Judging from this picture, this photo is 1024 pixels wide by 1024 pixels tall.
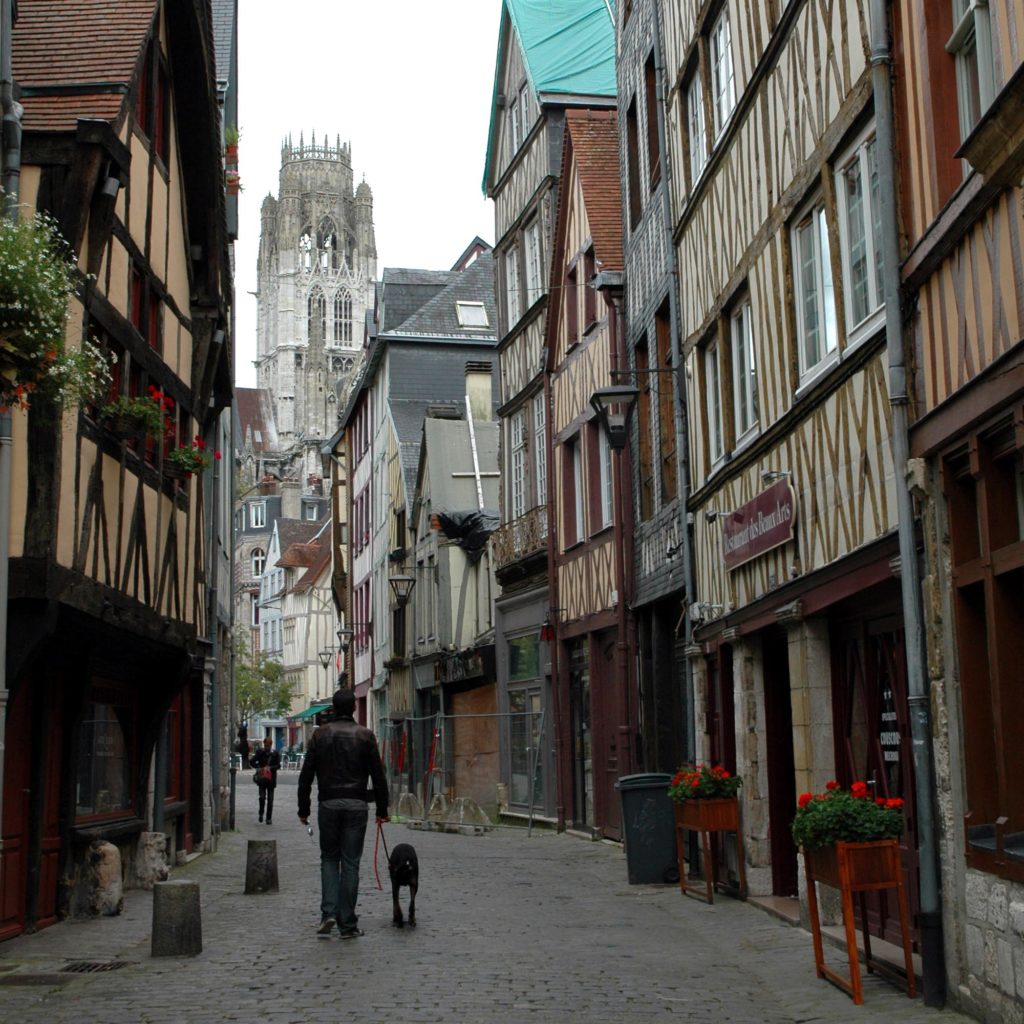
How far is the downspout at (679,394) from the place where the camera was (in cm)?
1447

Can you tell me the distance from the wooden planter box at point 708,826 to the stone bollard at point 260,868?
3548 mm

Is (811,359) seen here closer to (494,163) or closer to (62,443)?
(62,443)

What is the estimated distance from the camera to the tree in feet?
247

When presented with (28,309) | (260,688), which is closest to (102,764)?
(28,309)

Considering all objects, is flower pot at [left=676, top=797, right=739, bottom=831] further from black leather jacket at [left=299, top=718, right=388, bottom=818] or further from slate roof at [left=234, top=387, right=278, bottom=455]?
slate roof at [left=234, top=387, right=278, bottom=455]

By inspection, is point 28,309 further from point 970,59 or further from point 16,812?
point 16,812

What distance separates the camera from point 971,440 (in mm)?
6852

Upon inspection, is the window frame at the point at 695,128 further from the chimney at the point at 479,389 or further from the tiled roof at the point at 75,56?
the chimney at the point at 479,389

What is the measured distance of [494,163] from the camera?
26.4 meters

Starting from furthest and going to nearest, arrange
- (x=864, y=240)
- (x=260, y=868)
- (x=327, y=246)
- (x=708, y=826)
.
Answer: (x=327, y=246)
(x=260, y=868)
(x=708, y=826)
(x=864, y=240)

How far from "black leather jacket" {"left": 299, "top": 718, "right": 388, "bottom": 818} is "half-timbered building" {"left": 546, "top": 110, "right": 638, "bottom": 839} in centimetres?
740

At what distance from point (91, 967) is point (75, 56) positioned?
21.6 feet

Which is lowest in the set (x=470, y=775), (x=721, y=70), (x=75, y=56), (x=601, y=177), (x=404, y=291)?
(x=470, y=775)

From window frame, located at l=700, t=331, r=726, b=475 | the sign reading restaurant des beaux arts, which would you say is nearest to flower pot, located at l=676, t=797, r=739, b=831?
the sign reading restaurant des beaux arts
